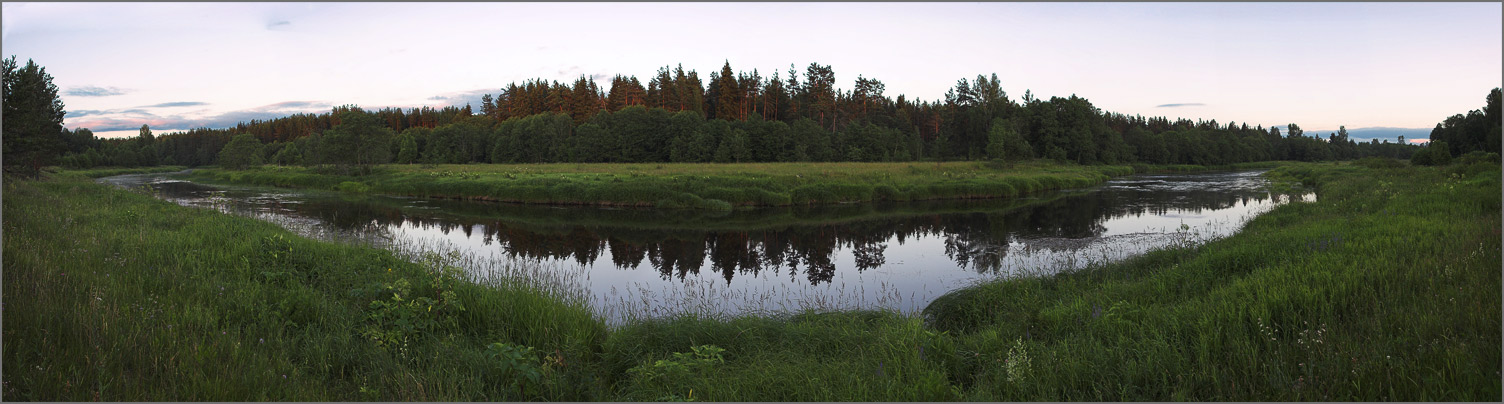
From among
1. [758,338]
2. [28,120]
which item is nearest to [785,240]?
Answer: [758,338]

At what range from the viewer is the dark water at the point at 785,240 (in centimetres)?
1275

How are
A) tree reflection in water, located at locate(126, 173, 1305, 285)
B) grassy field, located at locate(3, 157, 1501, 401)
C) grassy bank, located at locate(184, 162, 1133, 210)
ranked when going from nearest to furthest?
grassy field, located at locate(3, 157, 1501, 401), tree reflection in water, located at locate(126, 173, 1305, 285), grassy bank, located at locate(184, 162, 1133, 210)

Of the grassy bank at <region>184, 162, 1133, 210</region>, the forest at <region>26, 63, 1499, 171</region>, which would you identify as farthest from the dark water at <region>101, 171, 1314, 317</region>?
the forest at <region>26, 63, 1499, 171</region>

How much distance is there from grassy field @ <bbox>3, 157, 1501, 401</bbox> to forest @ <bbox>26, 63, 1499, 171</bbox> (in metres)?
55.1

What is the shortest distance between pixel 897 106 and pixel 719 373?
369 feet

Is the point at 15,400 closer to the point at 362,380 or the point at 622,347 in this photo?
the point at 362,380

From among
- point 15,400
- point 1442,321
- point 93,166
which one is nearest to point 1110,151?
point 1442,321

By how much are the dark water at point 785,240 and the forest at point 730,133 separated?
3324cm

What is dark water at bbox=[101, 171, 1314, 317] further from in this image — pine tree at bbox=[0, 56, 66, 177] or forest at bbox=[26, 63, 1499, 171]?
forest at bbox=[26, 63, 1499, 171]

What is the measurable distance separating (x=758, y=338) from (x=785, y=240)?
540 inches

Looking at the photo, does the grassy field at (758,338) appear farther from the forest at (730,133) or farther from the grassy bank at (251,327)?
the forest at (730,133)

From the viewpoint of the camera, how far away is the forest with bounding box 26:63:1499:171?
232 feet

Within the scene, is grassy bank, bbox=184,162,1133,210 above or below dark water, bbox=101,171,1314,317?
above

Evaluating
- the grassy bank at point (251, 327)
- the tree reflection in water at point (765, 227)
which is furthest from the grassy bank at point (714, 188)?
the grassy bank at point (251, 327)
